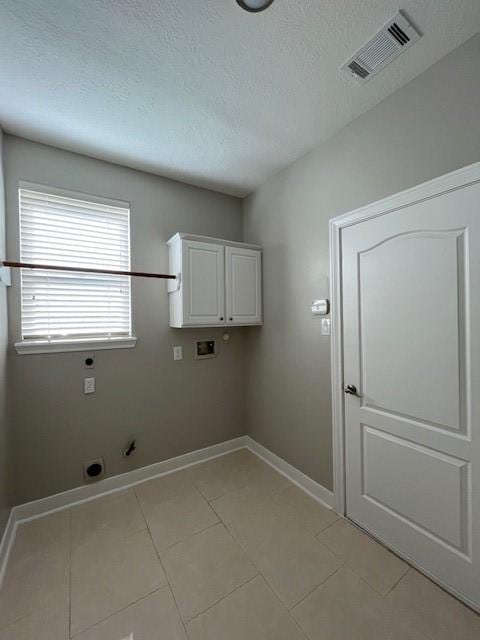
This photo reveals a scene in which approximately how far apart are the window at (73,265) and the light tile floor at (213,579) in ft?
4.39

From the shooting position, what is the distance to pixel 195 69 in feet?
4.63

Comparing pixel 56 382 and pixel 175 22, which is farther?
pixel 56 382

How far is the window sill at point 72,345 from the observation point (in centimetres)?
192

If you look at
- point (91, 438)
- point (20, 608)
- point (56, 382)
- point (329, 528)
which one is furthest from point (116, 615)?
point (56, 382)

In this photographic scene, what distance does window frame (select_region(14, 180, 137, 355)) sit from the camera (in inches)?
75.6

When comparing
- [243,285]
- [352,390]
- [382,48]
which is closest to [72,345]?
[243,285]

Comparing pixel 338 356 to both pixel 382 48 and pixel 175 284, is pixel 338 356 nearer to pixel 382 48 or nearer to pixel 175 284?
pixel 175 284

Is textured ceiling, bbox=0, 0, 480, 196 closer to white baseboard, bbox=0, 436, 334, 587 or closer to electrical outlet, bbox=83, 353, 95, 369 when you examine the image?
electrical outlet, bbox=83, 353, 95, 369

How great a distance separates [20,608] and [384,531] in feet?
6.59

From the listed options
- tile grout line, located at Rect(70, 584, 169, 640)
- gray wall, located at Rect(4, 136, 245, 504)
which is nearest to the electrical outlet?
gray wall, located at Rect(4, 136, 245, 504)

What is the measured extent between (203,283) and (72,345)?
3.74 ft

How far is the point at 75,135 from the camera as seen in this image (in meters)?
1.90

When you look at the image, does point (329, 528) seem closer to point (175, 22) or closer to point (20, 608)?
point (20, 608)

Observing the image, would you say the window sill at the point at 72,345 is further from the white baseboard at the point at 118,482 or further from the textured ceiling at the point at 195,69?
the textured ceiling at the point at 195,69
